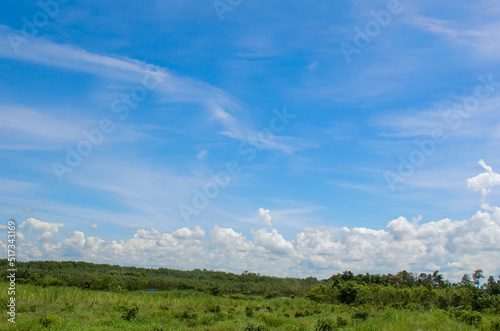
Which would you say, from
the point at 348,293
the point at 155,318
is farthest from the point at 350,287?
the point at 155,318

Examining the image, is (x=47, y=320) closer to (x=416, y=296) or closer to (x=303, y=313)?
(x=303, y=313)

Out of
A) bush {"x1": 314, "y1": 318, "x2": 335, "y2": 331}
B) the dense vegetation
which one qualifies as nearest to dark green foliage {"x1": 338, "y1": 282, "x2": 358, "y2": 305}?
the dense vegetation

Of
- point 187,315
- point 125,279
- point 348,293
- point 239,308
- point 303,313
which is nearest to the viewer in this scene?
point 187,315

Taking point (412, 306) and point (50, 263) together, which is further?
point (50, 263)

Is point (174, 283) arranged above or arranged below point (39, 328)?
below

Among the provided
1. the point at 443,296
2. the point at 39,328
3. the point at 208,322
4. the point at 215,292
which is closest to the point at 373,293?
the point at 443,296

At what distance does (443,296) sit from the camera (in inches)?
1351

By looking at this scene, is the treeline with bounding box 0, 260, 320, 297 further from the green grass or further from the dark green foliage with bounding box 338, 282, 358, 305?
the green grass

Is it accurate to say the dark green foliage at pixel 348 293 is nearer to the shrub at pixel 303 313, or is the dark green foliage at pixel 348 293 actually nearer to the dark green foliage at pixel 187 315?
the shrub at pixel 303 313

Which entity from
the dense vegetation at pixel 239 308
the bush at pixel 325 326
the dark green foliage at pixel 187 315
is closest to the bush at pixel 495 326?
the dense vegetation at pixel 239 308

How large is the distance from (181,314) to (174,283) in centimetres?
3343

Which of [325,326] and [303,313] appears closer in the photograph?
[325,326]

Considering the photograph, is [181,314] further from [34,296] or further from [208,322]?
[34,296]

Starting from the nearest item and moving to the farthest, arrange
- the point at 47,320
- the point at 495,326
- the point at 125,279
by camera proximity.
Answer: the point at 47,320 < the point at 495,326 < the point at 125,279
